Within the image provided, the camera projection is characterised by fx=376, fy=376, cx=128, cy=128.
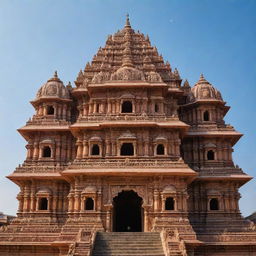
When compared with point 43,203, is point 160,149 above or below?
above

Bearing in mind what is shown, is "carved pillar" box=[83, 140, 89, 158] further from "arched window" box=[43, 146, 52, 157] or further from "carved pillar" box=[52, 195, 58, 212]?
"arched window" box=[43, 146, 52, 157]

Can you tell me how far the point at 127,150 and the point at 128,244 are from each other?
28.1 ft

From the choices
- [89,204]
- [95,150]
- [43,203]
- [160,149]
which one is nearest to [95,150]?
[95,150]

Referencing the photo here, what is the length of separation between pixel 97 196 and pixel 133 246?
489 cm

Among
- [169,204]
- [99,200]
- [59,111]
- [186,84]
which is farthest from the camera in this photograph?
[186,84]

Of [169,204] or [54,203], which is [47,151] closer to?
[54,203]

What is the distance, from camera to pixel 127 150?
28.3 metres

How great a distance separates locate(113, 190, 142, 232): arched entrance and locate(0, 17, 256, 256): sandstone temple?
0.08 m

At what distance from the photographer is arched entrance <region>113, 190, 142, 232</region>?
30531mm

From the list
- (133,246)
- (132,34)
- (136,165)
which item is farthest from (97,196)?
(132,34)

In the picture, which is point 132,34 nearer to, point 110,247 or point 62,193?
point 62,193

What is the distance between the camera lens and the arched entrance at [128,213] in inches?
1202

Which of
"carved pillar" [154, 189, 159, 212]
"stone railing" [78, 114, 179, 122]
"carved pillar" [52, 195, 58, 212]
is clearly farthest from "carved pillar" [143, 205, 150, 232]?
"carved pillar" [52, 195, 58, 212]

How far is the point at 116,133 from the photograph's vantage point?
2736 cm
